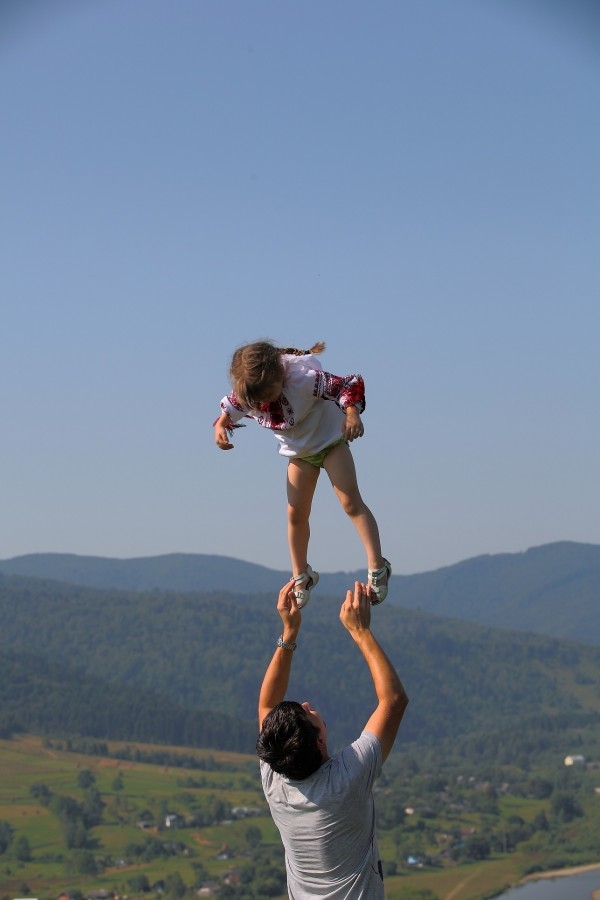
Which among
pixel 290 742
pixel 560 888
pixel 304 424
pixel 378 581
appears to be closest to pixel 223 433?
→ pixel 304 424

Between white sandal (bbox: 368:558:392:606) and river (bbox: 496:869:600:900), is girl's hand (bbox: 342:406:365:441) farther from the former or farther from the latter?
river (bbox: 496:869:600:900)

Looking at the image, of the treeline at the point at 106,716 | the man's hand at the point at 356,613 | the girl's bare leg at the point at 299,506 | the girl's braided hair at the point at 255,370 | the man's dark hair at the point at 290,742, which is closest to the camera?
the man's dark hair at the point at 290,742

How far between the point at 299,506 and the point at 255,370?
1.15 meters

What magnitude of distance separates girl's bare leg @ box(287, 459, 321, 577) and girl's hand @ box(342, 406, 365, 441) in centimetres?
62

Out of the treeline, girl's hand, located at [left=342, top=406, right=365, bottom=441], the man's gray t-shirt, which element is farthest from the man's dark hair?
the treeline

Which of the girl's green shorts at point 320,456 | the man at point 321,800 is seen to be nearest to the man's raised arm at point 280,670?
the man at point 321,800

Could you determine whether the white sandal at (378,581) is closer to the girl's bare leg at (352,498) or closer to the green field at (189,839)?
the girl's bare leg at (352,498)

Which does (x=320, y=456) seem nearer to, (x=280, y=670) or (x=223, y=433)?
(x=223, y=433)

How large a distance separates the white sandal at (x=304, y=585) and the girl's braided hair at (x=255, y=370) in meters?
1.18

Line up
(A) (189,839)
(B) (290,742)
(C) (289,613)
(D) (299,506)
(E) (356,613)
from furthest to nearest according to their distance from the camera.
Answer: (A) (189,839)
(D) (299,506)
(C) (289,613)
(E) (356,613)
(B) (290,742)

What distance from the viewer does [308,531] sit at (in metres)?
8.34

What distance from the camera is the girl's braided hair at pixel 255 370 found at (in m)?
7.54

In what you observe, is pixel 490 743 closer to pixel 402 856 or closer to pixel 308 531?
pixel 402 856

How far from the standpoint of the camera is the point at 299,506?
8250mm
